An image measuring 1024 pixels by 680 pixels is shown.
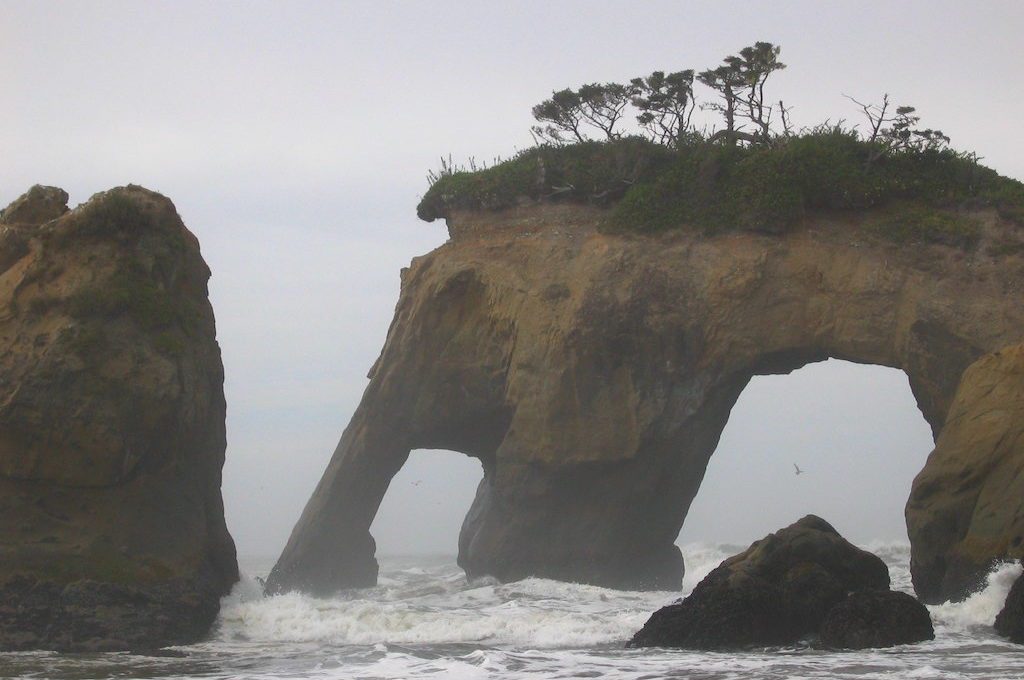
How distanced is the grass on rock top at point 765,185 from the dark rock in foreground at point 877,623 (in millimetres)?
8972

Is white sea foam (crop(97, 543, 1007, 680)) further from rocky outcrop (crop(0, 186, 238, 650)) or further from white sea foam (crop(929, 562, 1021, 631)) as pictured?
rocky outcrop (crop(0, 186, 238, 650))

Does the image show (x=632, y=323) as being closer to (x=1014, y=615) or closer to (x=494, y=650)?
(x=494, y=650)

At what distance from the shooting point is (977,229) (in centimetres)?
2217

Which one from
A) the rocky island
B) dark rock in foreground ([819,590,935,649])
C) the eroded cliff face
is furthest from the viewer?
the rocky island

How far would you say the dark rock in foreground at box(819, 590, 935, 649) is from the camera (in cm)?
1486

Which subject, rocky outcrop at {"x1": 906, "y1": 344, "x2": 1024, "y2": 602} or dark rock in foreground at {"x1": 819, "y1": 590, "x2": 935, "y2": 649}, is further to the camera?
rocky outcrop at {"x1": 906, "y1": 344, "x2": 1024, "y2": 602}

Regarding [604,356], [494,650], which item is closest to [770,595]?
[494,650]

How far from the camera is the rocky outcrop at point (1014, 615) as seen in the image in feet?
48.8

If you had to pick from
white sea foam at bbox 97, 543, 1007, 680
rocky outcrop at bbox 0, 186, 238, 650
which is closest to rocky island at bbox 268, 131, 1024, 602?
white sea foam at bbox 97, 543, 1007, 680

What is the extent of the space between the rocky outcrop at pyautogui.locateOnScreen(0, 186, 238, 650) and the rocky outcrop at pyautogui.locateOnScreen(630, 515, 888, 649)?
22.0ft

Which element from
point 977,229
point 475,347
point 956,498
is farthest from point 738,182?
point 956,498

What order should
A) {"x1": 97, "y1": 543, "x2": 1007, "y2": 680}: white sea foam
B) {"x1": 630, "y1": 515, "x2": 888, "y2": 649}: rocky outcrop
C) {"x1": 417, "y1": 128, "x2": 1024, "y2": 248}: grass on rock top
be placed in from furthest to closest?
1. {"x1": 417, "y1": 128, "x2": 1024, "y2": 248}: grass on rock top
2. {"x1": 630, "y1": 515, "x2": 888, "y2": 649}: rocky outcrop
3. {"x1": 97, "y1": 543, "x2": 1007, "y2": 680}: white sea foam

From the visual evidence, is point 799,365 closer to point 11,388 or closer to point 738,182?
point 738,182

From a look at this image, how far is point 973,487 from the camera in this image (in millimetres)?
17328
